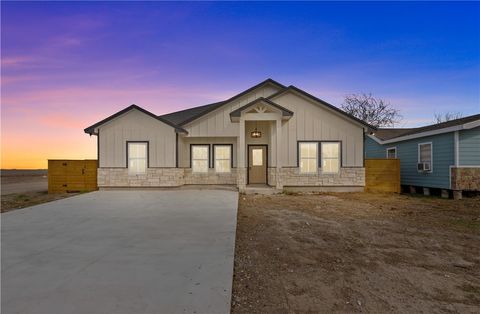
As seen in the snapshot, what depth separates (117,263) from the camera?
3.78 metres

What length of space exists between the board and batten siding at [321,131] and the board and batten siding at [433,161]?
3.28m

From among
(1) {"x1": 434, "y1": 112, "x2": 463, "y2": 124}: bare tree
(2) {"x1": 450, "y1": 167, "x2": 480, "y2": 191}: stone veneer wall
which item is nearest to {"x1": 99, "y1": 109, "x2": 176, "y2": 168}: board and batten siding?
(2) {"x1": 450, "y1": 167, "x2": 480, "y2": 191}: stone veneer wall

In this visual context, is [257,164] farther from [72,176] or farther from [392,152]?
[72,176]

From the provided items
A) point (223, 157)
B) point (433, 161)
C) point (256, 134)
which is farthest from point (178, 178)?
Result: point (433, 161)

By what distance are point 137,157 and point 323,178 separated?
9341mm

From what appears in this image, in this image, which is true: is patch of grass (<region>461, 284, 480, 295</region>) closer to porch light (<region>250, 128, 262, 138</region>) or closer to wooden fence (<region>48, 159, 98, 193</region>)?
porch light (<region>250, 128, 262, 138</region>)

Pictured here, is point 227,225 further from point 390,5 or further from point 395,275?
point 390,5

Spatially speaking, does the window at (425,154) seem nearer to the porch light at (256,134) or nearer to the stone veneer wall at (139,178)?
the porch light at (256,134)

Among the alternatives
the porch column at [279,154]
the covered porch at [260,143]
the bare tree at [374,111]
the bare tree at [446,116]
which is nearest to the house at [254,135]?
the covered porch at [260,143]

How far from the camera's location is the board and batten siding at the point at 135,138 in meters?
13.5

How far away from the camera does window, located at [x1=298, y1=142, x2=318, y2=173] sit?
44.8 feet

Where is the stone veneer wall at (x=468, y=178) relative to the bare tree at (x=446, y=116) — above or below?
below

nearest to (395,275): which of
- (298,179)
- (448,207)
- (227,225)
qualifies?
(227,225)

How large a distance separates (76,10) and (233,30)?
6752 millimetres
